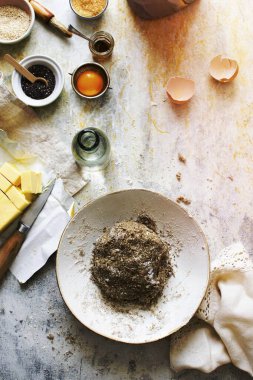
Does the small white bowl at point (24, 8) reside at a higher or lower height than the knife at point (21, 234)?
higher

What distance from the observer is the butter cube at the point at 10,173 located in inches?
62.3

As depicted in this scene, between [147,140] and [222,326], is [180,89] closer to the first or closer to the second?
[147,140]

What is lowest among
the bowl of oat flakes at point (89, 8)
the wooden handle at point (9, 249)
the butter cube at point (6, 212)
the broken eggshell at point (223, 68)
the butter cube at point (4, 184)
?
the broken eggshell at point (223, 68)

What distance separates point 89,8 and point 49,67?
0.76 ft

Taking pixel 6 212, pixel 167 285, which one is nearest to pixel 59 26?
pixel 6 212

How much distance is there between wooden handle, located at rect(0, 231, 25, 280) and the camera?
5.20ft

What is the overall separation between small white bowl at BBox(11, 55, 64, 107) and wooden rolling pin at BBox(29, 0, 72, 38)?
107 millimetres

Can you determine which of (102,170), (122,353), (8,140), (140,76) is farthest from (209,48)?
(122,353)

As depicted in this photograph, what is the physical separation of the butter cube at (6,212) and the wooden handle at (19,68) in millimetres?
374

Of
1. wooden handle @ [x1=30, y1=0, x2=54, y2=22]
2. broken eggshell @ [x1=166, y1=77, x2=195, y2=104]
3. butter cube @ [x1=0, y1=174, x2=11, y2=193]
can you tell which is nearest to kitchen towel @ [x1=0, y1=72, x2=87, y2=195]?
butter cube @ [x1=0, y1=174, x2=11, y2=193]

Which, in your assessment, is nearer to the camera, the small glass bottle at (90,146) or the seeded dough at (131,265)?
the seeded dough at (131,265)

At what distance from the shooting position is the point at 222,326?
1.57m

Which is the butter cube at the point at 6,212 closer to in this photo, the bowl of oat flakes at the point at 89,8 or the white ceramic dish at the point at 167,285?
the white ceramic dish at the point at 167,285

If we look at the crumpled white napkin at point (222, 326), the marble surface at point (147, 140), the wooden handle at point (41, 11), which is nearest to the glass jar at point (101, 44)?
the marble surface at point (147, 140)
